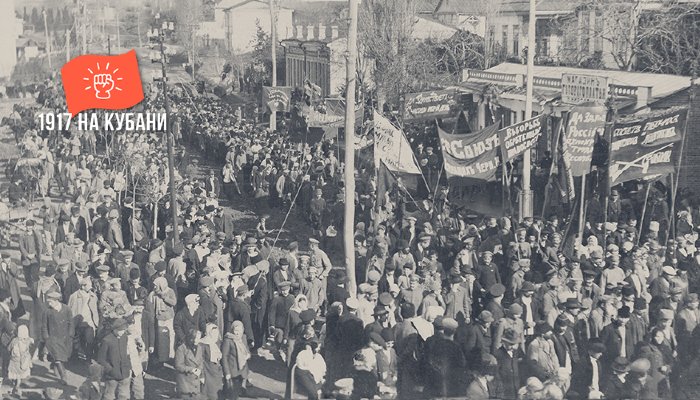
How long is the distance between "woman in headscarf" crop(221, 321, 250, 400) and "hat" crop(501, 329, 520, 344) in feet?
8.49

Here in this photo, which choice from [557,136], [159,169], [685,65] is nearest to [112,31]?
[159,169]

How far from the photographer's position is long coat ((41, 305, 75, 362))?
34.0 feet

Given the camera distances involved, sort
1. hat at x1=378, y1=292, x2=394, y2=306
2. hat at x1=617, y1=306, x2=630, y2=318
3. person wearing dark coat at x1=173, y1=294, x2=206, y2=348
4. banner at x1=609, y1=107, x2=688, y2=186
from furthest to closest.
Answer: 1. banner at x1=609, y1=107, x2=688, y2=186
2. person wearing dark coat at x1=173, y1=294, x2=206, y2=348
3. hat at x1=378, y1=292, x2=394, y2=306
4. hat at x1=617, y1=306, x2=630, y2=318

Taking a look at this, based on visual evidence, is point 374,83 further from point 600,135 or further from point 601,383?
point 601,383

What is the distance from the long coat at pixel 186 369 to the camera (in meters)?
8.86

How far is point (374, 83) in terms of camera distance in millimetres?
32875

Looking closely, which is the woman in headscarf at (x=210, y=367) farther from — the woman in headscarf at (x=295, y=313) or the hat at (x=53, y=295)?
the hat at (x=53, y=295)

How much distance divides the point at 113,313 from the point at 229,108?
2351cm

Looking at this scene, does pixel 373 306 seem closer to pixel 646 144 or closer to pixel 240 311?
pixel 240 311

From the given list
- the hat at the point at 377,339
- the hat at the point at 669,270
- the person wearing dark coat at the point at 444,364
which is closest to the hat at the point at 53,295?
the hat at the point at 377,339

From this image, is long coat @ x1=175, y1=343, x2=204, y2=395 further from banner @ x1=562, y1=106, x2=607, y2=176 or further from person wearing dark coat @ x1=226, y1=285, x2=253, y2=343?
banner @ x1=562, y1=106, x2=607, y2=176

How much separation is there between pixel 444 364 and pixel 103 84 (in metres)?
9.14

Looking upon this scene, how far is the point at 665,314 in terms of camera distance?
9.30 m

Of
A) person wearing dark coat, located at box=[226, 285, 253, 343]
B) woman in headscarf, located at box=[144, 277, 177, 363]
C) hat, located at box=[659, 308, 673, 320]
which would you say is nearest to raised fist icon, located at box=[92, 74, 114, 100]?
woman in headscarf, located at box=[144, 277, 177, 363]
